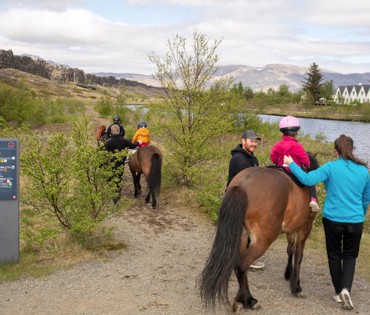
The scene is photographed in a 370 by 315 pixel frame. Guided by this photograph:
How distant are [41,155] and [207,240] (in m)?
3.41

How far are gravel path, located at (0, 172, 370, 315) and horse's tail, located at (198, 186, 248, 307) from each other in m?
0.44

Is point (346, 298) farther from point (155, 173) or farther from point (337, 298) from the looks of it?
point (155, 173)

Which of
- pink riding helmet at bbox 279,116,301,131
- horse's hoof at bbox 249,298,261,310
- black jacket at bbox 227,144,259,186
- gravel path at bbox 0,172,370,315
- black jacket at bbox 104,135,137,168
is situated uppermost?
pink riding helmet at bbox 279,116,301,131

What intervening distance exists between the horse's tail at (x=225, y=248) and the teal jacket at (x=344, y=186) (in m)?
0.83

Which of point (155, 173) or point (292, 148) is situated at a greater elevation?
point (292, 148)

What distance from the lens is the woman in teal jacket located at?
4520 mm

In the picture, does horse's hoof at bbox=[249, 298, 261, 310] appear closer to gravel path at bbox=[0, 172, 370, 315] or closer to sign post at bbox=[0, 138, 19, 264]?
gravel path at bbox=[0, 172, 370, 315]

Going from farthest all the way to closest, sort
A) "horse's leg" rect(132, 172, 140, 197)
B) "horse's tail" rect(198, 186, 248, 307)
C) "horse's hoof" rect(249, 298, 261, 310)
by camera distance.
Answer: "horse's leg" rect(132, 172, 140, 197) < "horse's hoof" rect(249, 298, 261, 310) < "horse's tail" rect(198, 186, 248, 307)

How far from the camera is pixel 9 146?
564 cm

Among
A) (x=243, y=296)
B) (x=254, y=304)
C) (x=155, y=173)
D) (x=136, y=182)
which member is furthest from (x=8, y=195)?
(x=136, y=182)

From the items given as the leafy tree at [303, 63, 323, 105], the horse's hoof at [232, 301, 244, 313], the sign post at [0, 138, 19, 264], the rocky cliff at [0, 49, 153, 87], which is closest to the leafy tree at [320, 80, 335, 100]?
the leafy tree at [303, 63, 323, 105]

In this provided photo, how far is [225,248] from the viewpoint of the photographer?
14.2 ft

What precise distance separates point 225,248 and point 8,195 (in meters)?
3.25

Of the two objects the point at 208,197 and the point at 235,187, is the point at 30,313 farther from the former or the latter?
the point at 208,197
